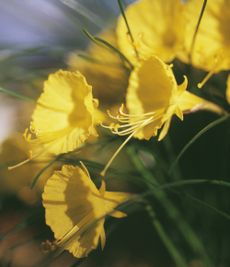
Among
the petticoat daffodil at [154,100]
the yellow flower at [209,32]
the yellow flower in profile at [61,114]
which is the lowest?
the yellow flower in profile at [61,114]

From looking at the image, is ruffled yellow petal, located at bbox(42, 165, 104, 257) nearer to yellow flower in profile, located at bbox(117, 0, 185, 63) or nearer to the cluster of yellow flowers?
the cluster of yellow flowers

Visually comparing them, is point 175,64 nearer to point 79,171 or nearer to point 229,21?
point 229,21

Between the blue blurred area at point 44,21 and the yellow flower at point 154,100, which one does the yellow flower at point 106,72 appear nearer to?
the blue blurred area at point 44,21

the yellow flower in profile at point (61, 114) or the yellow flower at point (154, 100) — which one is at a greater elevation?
the yellow flower at point (154, 100)

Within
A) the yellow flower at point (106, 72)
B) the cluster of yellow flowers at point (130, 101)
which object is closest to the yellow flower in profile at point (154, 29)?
the cluster of yellow flowers at point (130, 101)

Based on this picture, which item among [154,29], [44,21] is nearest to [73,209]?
[154,29]

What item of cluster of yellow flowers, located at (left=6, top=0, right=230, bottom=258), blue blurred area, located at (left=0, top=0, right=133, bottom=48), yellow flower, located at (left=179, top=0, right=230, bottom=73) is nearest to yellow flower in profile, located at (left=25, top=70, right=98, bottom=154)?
cluster of yellow flowers, located at (left=6, top=0, right=230, bottom=258)

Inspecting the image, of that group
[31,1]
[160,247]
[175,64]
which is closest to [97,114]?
[175,64]

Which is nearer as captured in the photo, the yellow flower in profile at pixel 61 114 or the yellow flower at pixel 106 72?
the yellow flower in profile at pixel 61 114
